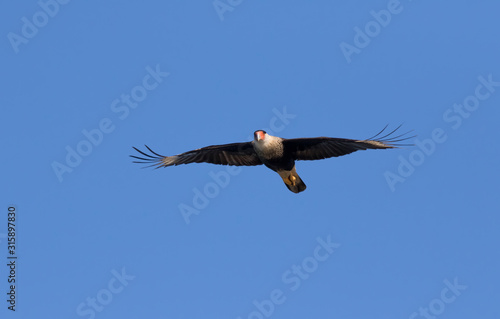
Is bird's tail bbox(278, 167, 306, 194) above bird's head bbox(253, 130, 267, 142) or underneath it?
underneath

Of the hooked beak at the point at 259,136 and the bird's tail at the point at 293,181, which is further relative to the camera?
the bird's tail at the point at 293,181

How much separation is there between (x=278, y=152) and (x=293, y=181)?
886 mm

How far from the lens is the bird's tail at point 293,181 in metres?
19.6

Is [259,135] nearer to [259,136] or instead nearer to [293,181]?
[259,136]

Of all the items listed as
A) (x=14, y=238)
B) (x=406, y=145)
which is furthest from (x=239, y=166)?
(x=14, y=238)

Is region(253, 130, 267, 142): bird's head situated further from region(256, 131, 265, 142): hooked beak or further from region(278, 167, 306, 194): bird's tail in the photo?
region(278, 167, 306, 194): bird's tail

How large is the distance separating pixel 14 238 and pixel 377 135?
8.46m

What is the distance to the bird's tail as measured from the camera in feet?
64.2

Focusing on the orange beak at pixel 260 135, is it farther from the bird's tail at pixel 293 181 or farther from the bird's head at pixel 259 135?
the bird's tail at pixel 293 181

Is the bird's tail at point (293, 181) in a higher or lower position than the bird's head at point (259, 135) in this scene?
lower

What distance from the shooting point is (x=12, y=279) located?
19219 mm

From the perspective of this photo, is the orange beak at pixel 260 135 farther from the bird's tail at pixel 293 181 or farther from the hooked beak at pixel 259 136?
the bird's tail at pixel 293 181

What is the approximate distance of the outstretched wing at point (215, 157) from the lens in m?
19.8

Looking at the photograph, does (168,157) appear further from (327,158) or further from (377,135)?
(377,135)
